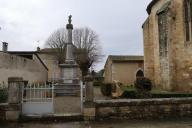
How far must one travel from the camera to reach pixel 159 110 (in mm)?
10703

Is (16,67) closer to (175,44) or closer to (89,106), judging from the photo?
(175,44)

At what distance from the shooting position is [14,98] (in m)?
10.2

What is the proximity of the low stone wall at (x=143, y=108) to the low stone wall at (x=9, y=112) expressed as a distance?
2.90m

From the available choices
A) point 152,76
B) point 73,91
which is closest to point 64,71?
point 73,91

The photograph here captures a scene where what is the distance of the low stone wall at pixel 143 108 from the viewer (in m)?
10.4

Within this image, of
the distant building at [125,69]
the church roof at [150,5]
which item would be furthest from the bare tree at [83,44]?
the church roof at [150,5]

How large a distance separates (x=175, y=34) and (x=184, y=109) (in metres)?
8.35

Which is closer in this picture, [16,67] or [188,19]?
[188,19]

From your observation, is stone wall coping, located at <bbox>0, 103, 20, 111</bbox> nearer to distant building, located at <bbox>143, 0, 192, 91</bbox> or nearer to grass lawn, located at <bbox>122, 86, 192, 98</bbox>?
grass lawn, located at <bbox>122, 86, 192, 98</bbox>

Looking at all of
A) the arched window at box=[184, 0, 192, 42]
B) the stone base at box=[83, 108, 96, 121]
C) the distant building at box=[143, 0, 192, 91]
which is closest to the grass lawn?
the distant building at box=[143, 0, 192, 91]

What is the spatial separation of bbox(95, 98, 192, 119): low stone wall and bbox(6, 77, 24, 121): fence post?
113 inches

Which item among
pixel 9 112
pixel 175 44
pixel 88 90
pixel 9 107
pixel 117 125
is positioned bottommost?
pixel 117 125

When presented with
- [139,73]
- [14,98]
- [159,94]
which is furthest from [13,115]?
[139,73]

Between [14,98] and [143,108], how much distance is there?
15.8 ft
